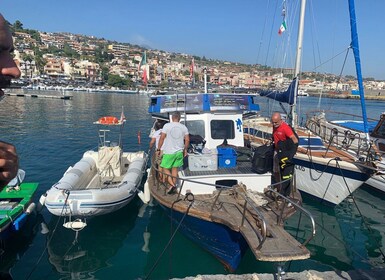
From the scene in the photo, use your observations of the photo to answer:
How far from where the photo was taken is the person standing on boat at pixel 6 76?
123 cm

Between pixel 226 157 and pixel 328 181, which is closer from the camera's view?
pixel 226 157

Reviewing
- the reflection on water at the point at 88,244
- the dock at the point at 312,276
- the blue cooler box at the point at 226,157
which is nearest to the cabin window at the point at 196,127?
the blue cooler box at the point at 226,157

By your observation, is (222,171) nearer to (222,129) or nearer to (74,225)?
(222,129)

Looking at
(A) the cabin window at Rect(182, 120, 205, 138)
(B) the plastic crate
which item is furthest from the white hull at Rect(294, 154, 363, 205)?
(B) the plastic crate

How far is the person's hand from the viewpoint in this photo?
1.39 m

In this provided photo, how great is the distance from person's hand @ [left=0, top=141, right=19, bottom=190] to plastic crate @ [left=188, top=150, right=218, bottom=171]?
7380 mm

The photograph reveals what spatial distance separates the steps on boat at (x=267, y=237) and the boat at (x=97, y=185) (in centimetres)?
377

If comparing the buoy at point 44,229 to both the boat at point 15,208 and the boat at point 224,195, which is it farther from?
the boat at point 224,195

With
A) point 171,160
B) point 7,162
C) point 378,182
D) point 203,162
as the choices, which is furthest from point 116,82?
point 7,162

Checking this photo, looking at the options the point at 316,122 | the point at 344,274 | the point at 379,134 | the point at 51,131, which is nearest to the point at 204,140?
the point at 344,274

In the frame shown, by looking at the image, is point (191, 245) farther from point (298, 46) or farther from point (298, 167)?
point (298, 46)

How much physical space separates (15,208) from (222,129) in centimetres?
703

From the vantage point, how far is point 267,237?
5680 mm

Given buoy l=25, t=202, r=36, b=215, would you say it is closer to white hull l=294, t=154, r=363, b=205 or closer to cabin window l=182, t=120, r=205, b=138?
cabin window l=182, t=120, r=205, b=138
